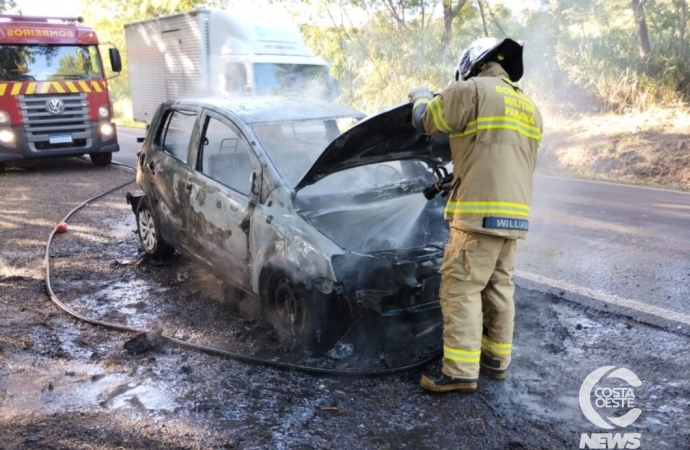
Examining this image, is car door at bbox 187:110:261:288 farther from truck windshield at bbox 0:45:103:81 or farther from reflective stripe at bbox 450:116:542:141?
truck windshield at bbox 0:45:103:81

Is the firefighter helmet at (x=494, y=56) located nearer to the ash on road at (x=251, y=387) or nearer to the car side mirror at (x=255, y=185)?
the car side mirror at (x=255, y=185)

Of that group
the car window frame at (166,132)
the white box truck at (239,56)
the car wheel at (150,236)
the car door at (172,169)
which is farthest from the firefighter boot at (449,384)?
the white box truck at (239,56)

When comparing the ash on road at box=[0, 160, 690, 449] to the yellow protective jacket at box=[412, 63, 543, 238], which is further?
the yellow protective jacket at box=[412, 63, 543, 238]

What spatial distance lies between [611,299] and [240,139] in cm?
324

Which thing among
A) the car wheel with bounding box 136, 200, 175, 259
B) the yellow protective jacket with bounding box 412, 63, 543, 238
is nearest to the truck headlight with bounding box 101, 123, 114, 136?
the car wheel with bounding box 136, 200, 175, 259

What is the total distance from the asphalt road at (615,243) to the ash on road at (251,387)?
0.64 metres

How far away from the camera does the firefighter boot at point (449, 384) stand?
322 centimetres

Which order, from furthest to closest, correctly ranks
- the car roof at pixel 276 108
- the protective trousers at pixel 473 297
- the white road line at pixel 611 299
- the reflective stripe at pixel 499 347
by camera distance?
1. the car roof at pixel 276 108
2. the white road line at pixel 611 299
3. the reflective stripe at pixel 499 347
4. the protective trousers at pixel 473 297

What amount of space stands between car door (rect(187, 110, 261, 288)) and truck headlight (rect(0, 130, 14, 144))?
26.4 feet

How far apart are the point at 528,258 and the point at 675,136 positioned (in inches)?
343

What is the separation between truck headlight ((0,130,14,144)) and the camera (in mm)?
10766

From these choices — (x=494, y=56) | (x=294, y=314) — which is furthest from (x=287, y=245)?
(x=494, y=56)

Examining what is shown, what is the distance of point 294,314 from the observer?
371 centimetres

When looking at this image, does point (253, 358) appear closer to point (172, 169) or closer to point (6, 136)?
point (172, 169)
